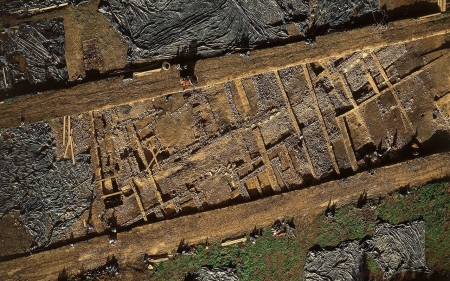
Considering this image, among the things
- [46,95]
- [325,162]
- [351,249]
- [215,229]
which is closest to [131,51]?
[46,95]

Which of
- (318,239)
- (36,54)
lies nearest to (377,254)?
(318,239)

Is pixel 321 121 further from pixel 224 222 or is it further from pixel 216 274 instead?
pixel 216 274

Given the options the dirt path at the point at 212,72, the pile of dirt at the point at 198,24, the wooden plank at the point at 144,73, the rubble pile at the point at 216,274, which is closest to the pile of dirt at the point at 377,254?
the rubble pile at the point at 216,274

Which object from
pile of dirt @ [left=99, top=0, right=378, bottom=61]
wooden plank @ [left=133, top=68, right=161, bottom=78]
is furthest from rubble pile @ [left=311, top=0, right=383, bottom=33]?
wooden plank @ [left=133, top=68, right=161, bottom=78]

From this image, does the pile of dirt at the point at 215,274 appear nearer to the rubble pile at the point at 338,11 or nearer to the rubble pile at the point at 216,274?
the rubble pile at the point at 216,274

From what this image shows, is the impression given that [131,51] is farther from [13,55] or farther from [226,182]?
[226,182]

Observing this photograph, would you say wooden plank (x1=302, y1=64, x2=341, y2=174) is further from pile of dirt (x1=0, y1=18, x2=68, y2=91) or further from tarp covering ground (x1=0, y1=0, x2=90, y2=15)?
pile of dirt (x1=0, y1=18, x2=68, y2=91)
